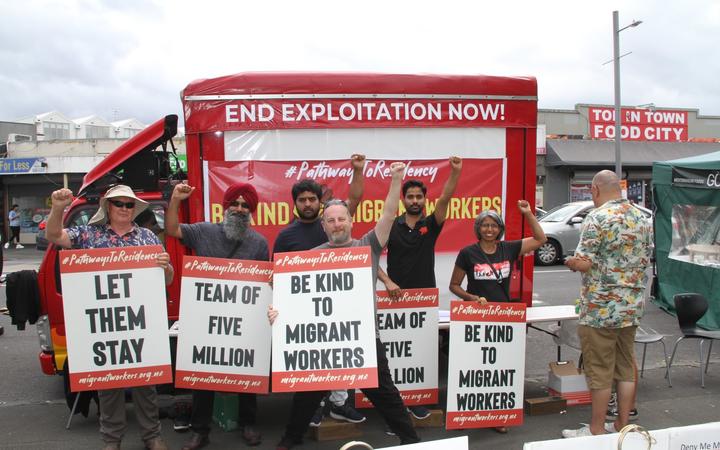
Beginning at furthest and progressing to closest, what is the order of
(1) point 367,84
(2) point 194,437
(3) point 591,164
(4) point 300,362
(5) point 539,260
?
(3) point 591,164, (5) point 539,260, (1) point 367,84, (2) point 194,437, (4) point 300,362

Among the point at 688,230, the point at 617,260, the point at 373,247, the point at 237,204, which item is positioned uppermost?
the point at 237,204

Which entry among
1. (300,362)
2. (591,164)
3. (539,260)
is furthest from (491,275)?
(591,164)

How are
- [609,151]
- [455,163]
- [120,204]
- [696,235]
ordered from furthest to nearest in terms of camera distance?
[609,151], [696,235], [455,163], [120,204]

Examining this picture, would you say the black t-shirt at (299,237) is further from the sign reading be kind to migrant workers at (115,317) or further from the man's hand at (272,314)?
the sign reading be kind to migrant workers at (115,317)

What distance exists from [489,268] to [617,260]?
91cm

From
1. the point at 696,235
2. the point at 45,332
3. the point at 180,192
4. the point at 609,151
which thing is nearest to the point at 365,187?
the point at 180,192

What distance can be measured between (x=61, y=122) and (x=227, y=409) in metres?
34.2

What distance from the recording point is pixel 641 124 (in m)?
28.0

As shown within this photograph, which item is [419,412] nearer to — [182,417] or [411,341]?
[411,341]

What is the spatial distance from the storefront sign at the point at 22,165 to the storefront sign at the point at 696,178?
22128 mm

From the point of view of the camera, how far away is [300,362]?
12.0 ft

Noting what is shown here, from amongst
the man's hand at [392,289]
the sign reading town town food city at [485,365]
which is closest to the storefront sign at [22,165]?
the man's hand at [392,289]

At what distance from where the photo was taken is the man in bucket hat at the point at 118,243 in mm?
4031

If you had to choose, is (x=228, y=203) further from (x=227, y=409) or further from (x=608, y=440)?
(x=608, y=440)
